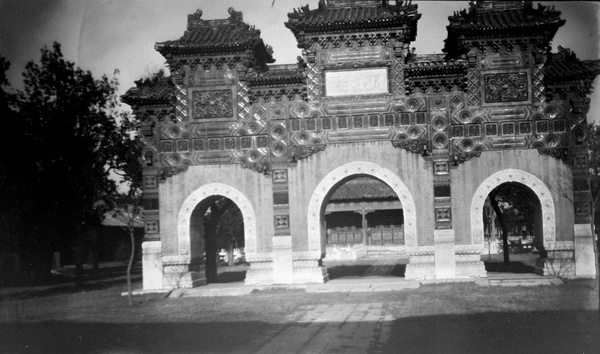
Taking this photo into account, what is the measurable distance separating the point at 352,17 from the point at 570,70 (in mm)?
6654

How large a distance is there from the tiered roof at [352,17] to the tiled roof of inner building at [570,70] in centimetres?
426

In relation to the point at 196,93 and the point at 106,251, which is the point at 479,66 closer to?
the point at 196,93

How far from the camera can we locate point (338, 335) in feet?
36.4

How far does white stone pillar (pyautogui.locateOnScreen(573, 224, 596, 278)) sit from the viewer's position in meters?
17.6

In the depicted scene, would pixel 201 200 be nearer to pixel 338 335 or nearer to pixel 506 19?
pixel 338 335

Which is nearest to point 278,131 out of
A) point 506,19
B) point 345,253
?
point 506,19

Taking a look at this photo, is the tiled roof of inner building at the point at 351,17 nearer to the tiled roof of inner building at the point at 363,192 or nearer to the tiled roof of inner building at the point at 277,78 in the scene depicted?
the tiled roof of inner building at the point at 277,78

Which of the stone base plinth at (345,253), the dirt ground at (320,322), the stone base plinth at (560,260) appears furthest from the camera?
the stone base plinth at (345,253)

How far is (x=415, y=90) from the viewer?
61.4 ft

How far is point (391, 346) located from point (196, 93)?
1168 cm

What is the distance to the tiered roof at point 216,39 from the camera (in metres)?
19.0

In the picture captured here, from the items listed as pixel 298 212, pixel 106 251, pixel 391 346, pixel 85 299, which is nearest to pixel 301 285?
pixel 298 212

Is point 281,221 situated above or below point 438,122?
below

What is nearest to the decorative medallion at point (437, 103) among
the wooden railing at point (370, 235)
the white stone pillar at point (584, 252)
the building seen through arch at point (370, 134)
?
the building seen through arch at point (370, 134)
